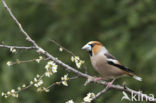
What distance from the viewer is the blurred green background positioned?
6.55 metres

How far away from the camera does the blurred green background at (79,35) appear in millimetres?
6551

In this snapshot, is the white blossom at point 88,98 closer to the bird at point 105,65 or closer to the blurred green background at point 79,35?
the bird at point 105,65

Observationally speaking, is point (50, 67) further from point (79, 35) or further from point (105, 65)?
point (79, 35)

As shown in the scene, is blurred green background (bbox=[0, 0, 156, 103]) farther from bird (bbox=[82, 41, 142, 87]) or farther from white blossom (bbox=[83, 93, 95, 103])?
white blossom (bbox=[83, 93, 95, 103])

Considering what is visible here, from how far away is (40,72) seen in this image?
671cm

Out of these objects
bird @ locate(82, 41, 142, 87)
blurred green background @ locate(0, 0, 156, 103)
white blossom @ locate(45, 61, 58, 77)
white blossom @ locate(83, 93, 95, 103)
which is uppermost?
blurred green background @ locate(0, 0, 156, 103)

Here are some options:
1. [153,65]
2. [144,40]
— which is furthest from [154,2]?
[153,65]

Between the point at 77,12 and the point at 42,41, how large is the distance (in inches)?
36.0

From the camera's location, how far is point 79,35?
7160 millimetres

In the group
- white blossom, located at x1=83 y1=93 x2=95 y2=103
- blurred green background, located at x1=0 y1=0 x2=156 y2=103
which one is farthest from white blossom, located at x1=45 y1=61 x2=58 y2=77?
blurred green background, located at x1=0 y1=0 x2=156 y2=103

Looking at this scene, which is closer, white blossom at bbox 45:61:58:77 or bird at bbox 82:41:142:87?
white blossom at bbox 45:61:58:77

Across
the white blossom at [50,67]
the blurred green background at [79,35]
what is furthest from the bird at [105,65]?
the blurred green background at [79,35]

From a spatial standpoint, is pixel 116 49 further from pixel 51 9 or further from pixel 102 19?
pixel 51 9

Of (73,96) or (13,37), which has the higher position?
(13,37)
